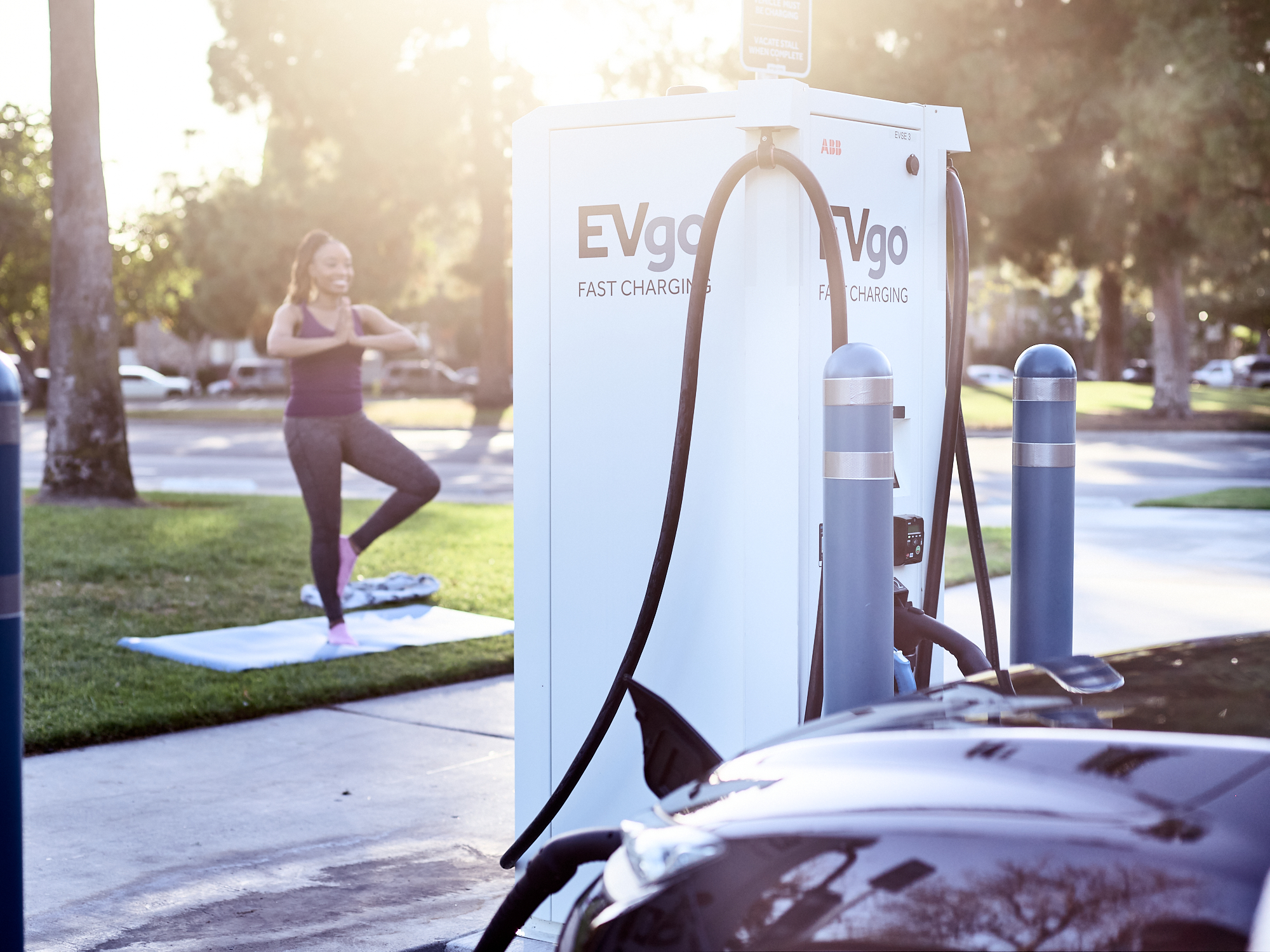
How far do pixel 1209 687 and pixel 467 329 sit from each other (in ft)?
244

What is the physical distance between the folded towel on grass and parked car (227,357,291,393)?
5072 cm

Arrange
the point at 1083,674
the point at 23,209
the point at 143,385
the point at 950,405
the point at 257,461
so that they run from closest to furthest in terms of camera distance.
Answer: the point at 1083,674 < the point at 950,405 < the point at 257,461 < the point at 23,209 < the point at 143,385

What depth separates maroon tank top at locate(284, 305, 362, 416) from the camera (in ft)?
21.4

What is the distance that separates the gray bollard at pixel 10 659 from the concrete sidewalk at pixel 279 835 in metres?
0.95

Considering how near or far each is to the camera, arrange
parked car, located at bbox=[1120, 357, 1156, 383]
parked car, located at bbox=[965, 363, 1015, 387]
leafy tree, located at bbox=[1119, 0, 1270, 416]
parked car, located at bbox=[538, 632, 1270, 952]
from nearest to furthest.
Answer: parked car, located at bbox=[538, 632, 1270, 952] → leafy tree, located at bbox=[1119, 0, 1270, 416] → parked car, located at bbox=[965, 363, 1015, 387] → parked car, located at bbox=[1120, 357, 1156, 383]

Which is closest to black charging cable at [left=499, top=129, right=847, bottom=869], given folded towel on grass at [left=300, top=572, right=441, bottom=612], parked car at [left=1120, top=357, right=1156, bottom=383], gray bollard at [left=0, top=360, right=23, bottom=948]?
gray bollard at [left=0, top=360, right=23, bottom=948]

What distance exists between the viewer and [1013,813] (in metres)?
1.63

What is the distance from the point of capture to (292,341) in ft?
21.2

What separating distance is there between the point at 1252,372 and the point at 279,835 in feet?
217

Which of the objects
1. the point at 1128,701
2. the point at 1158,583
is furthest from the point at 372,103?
the point at 1128,701

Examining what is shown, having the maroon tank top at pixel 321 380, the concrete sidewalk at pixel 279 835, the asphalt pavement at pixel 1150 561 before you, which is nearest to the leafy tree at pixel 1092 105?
the asphalt pavement at pixel 1150 561

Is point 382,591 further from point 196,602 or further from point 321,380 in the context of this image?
point 321,380

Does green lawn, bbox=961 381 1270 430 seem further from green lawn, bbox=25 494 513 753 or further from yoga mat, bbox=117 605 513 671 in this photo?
yoga mat, bbox=117 605 513 671

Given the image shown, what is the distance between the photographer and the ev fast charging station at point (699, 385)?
3.11 metres
